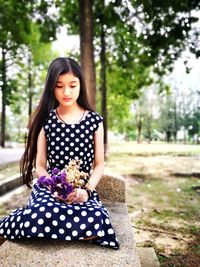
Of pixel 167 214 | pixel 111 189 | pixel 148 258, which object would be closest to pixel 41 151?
pixel 111 189

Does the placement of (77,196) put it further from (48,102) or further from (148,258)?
(148,258)

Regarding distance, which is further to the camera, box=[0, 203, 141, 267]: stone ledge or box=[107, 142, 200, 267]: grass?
box=[107, 142, 200, 267]: grass

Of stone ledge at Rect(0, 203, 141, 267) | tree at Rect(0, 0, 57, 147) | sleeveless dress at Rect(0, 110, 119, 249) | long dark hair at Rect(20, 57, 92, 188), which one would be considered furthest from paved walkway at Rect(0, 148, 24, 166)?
stone ledge at Rect(0, 203, 141, 267)

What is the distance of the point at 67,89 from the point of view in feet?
9.59

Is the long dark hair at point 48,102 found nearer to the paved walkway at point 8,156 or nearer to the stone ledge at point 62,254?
the stone ledge at point 62,254

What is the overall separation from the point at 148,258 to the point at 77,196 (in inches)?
71.6

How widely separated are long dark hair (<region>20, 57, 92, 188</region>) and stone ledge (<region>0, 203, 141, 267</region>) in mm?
973

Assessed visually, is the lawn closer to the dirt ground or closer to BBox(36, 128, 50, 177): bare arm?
the dirt ground

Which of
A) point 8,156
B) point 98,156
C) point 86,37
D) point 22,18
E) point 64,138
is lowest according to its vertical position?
point 8,156

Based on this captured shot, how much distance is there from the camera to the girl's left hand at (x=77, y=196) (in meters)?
2.42

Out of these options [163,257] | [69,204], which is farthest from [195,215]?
[69,204]

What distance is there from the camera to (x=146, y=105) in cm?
3588

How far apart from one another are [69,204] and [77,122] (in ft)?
2.67

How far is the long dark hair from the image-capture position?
9.61ft
